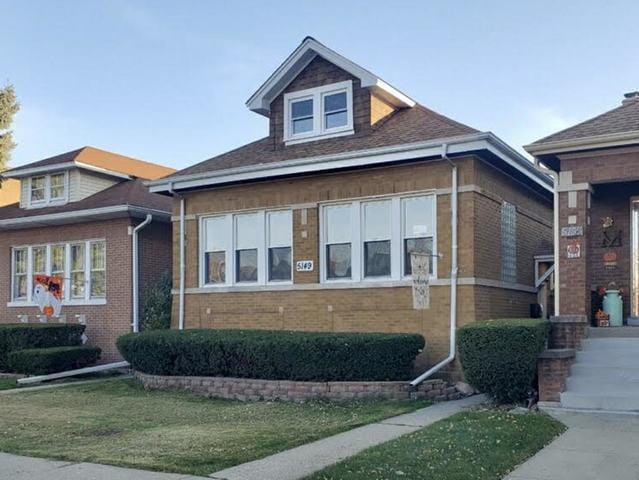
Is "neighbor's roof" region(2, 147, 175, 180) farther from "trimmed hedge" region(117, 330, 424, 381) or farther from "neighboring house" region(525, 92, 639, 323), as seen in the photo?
"neighboring house" region(525, 92, 639, 323)

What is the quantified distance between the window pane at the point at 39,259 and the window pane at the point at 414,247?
11.9 m

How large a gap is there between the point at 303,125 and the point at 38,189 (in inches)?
396

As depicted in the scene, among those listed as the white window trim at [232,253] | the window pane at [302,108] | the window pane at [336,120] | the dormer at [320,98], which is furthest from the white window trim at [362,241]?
the window pane at [302,108]

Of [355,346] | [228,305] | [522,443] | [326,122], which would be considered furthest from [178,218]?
[522,443]

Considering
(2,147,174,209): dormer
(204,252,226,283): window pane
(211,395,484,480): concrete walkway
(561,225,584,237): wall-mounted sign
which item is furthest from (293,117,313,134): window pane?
(211,395,484,480): concrete walkway

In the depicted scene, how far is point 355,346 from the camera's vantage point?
12.6 metres

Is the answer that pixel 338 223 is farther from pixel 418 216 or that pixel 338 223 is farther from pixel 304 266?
pixel 418 216

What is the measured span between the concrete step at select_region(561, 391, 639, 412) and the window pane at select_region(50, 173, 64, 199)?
54.0 feet

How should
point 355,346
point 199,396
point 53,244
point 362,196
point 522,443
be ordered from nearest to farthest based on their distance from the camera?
point 522,443 → point 355,346 → point 199,396 → point 362,196 → point 53,244

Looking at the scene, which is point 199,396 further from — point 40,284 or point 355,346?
point 40,284

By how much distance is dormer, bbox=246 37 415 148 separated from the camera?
53.2 ft

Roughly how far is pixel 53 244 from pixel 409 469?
16.6 metres

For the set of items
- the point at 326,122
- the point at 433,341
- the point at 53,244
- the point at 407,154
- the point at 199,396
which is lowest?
the point at 199,396

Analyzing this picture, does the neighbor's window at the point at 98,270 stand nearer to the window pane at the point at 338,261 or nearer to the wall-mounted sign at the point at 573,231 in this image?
the window pane at the point at 338,261
